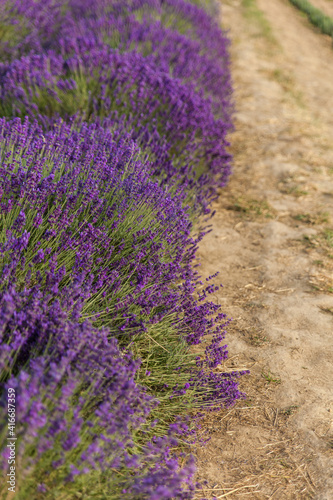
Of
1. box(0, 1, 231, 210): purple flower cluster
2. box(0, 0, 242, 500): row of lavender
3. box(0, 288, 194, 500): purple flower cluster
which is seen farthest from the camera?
box(0, 1, 231, 210): purple flower cluster

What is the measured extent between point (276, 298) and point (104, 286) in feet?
4.16

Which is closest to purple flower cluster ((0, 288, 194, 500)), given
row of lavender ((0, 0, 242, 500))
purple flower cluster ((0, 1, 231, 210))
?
row of lavender ((0, 0, 242, 500))

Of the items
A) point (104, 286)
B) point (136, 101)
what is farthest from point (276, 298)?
point (136, 101)

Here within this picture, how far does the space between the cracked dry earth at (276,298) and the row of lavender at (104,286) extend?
18 cm

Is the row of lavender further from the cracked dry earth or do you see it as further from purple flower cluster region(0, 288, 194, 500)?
the cracked dry earth

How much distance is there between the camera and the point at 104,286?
2240 millimetres

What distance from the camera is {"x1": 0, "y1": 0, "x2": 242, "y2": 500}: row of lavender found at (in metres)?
1.48

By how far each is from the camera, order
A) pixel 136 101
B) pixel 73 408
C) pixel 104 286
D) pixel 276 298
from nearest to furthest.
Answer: pixel 73 408 < pixel 104 286 < pixel 276 298 < pixel 136 101

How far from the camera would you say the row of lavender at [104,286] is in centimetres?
148

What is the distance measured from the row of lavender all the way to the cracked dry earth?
177mm

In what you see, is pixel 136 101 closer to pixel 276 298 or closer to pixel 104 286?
pixel 276 298

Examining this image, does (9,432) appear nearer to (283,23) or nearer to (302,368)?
(302,368)

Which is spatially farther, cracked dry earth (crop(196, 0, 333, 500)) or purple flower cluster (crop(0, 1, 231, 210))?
purple flower cluster (crop(0, 1, 231, 210))

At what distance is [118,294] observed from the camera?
2.21 m
